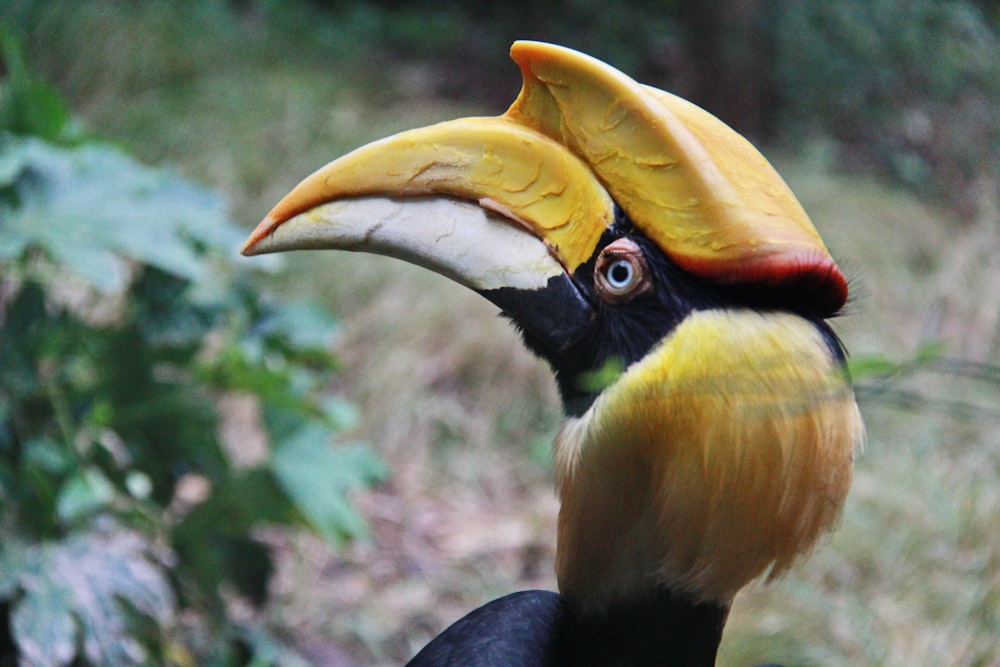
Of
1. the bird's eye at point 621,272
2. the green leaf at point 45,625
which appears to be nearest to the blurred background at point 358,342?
the green leaf at point 45,625

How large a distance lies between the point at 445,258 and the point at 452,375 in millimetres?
2693

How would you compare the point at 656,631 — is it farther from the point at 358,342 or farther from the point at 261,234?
the point at 358,342

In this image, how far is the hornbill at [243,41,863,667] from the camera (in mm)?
1001

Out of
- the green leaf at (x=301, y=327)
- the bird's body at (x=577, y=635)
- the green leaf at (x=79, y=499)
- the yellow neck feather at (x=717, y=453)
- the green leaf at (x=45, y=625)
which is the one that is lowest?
the green leaf at (x=45, y=625)

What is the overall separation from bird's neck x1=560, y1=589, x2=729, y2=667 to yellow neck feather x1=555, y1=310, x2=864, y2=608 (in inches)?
1.5

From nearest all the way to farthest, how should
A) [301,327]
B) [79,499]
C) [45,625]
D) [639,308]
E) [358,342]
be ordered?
[639,308] < [45,625] < [79,499] < [301,327] < [358,342]

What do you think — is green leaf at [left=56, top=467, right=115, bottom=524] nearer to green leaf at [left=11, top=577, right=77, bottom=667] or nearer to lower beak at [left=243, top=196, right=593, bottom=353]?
green leaf at [left=11, top=577, right=77, bottom=667]

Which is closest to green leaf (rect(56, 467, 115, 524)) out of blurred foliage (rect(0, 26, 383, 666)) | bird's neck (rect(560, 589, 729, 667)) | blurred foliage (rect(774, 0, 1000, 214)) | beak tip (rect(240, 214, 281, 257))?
blurred foliage (rect(0, 26, 383, 666))

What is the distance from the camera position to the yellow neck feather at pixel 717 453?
0.98 m

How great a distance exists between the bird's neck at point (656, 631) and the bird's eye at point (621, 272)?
1.11 feet

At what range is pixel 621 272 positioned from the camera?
43.6 inches

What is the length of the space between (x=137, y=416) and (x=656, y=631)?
146cm

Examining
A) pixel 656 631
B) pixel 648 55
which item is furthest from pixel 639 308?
pixel 648 55

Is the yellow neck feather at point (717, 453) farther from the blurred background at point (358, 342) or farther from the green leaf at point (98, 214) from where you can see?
the green leaf at point (98, 214)
